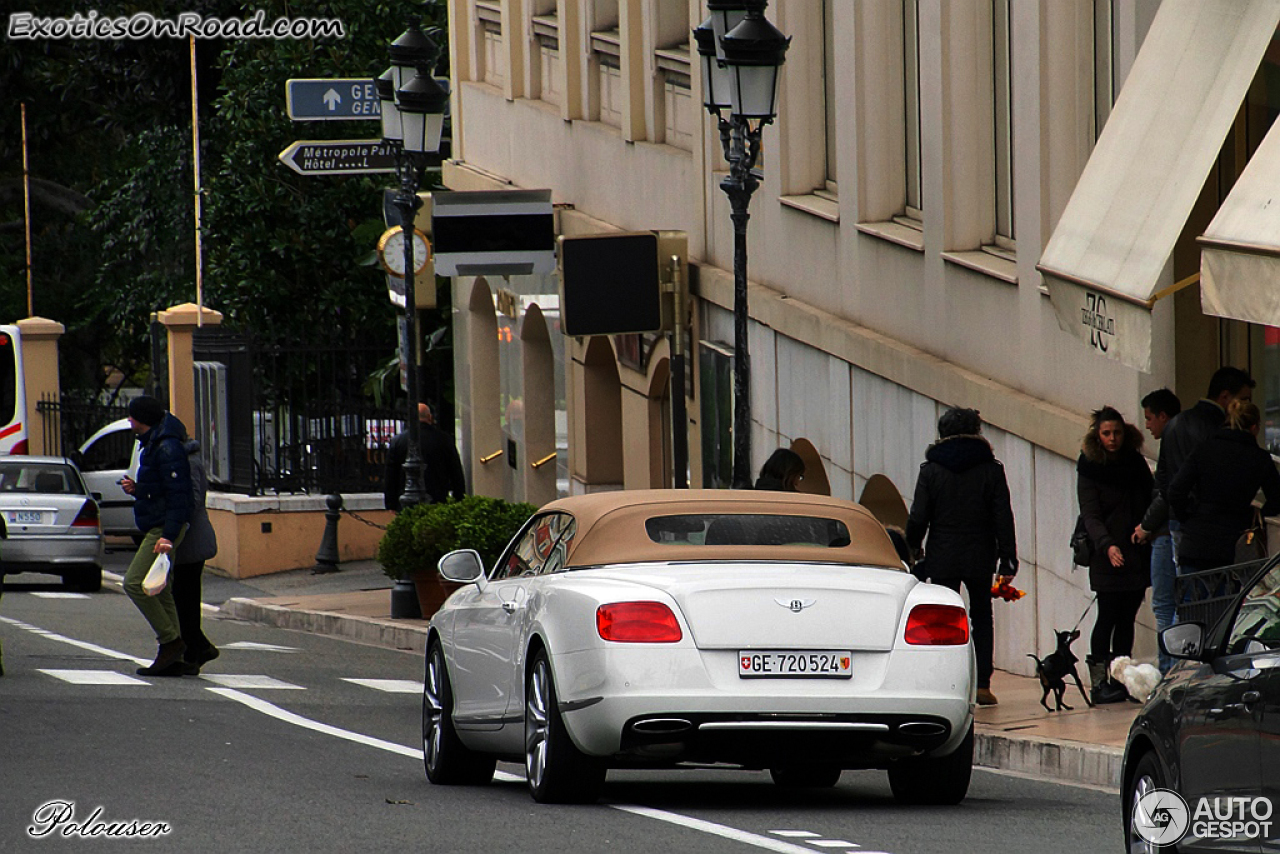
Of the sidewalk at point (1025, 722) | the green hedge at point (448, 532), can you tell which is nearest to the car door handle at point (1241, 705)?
the sidewalk at point (1025, 722)

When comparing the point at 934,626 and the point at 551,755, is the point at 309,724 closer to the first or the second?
the point at 551,755

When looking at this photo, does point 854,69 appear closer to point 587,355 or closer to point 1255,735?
point 587,355

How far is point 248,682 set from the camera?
16281 mm

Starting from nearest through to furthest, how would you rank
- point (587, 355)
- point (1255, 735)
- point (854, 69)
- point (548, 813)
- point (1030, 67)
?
point (1255, 735) < point (548, 813) < point (1030, 67) < point (854, 69) < point (587, 355)

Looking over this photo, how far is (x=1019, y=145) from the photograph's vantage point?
53.1 ft

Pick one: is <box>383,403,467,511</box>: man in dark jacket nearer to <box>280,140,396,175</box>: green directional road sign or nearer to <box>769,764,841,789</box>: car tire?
<box>280,140,396,175</box>: green directional road sign

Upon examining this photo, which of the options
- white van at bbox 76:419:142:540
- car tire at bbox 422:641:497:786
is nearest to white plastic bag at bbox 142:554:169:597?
car tire at bbox 422:641:497:786

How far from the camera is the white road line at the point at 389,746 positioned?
28.5ft

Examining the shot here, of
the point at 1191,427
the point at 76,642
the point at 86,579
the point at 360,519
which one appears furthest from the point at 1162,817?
the point at 86,579

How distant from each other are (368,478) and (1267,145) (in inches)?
797

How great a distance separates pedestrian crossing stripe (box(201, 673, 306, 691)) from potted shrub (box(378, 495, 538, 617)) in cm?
326

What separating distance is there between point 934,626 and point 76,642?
1160 cm

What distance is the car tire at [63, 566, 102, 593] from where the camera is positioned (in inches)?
1120

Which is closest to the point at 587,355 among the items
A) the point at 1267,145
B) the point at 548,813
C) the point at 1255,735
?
the point at 1267,145
